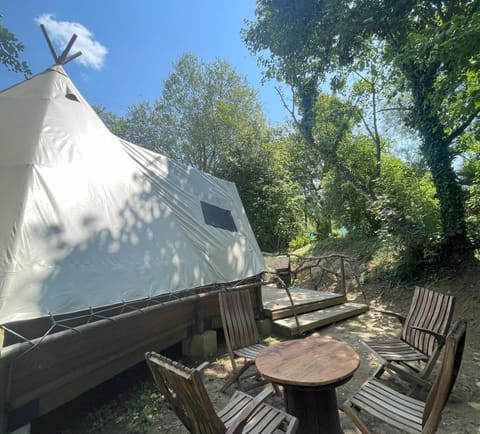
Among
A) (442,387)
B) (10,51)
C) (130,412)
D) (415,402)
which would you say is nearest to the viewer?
(442,387)

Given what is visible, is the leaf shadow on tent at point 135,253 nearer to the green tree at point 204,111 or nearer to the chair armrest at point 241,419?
the chair armrest at point 241,419

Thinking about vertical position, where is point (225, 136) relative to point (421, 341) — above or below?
above

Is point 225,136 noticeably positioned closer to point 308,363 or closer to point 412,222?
point 412,222

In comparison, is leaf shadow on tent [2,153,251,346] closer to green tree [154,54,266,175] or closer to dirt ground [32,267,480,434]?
dirt ground [32,267,480,434]

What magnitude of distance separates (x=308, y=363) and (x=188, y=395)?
118 cm

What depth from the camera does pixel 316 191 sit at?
1402 cm

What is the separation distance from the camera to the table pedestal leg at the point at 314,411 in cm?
220

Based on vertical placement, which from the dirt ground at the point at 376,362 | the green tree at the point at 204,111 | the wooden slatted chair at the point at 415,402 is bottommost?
the dirt ground at the point at 376,362

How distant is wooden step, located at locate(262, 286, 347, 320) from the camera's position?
502 cm

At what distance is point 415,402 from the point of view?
2.19m

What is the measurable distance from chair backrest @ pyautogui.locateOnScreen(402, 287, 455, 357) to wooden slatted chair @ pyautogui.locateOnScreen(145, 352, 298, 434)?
1899 mm

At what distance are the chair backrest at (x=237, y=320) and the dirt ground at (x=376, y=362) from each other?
1.86ft

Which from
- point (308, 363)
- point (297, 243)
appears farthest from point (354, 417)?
point (297, 243)

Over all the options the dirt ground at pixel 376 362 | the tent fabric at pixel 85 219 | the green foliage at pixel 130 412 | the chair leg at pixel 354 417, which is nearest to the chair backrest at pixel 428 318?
the dirt ground at pixel 376 362
